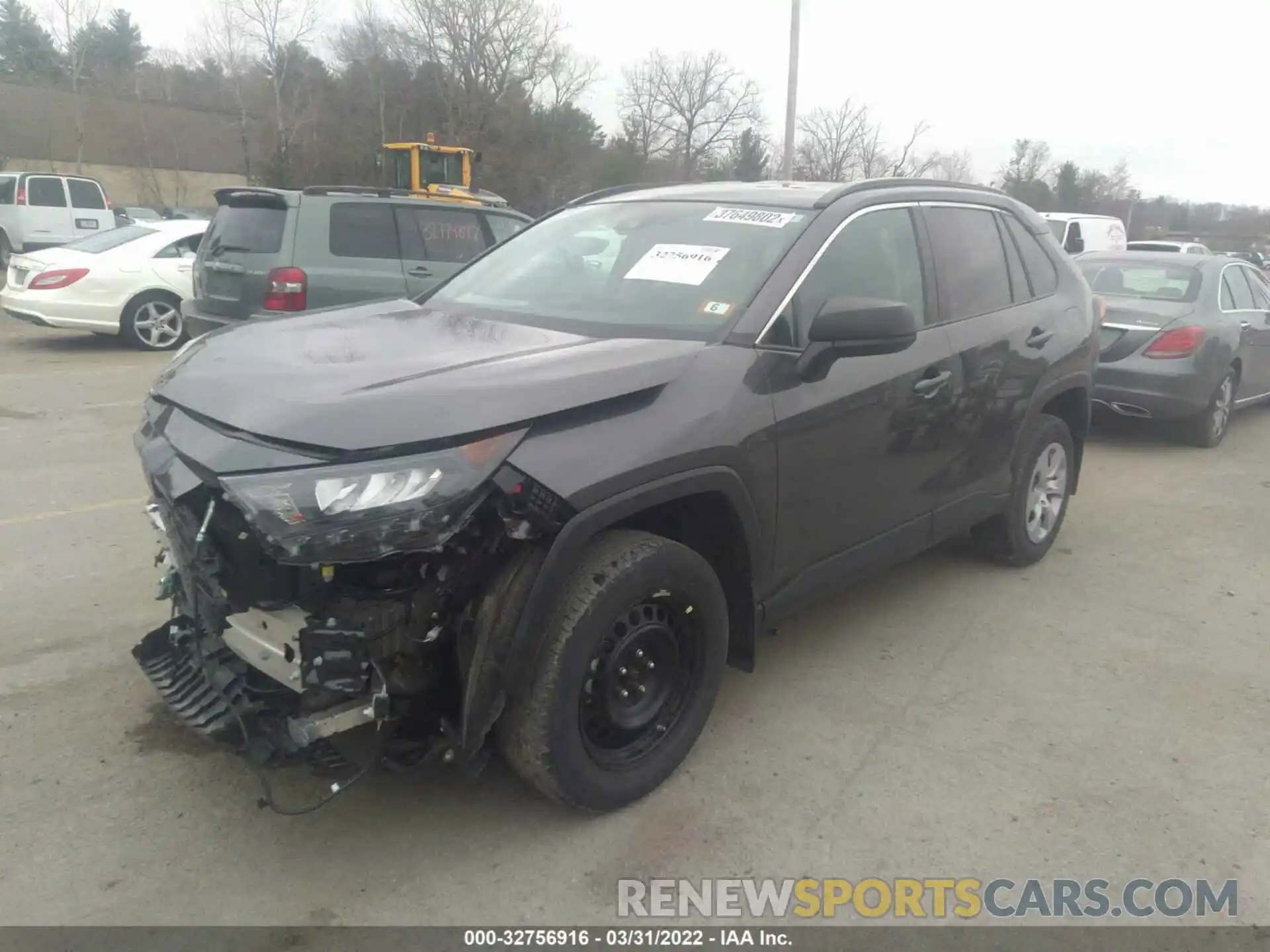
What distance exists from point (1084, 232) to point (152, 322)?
52.2ft

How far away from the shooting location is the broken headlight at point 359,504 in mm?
2287

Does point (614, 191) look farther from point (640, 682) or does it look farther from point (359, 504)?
point (359, 504)

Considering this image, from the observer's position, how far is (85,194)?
66.9ft

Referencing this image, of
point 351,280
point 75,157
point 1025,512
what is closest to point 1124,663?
point 1025,512

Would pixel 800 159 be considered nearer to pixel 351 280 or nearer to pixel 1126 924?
pixel 351 280

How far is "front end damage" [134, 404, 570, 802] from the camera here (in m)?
2.32

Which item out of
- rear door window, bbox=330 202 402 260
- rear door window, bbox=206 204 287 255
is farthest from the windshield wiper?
rear door window, bbox=330 202 402 260

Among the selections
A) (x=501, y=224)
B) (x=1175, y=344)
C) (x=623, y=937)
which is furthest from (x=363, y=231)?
(x=623, y=937)

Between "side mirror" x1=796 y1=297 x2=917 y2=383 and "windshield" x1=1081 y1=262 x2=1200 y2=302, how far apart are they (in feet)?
20.0

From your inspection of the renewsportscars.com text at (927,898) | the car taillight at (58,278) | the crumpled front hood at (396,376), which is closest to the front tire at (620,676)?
the renewsportscars.com text at (927,898)

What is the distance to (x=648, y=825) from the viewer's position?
293 centimetres

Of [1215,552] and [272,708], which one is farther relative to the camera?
[1215,552]

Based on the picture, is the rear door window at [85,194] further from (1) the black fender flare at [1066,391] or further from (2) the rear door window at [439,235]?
(1) the black fender flare at [1066,391]

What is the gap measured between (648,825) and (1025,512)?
290 cm
